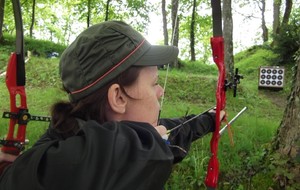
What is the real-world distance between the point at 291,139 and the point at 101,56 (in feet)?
6.30

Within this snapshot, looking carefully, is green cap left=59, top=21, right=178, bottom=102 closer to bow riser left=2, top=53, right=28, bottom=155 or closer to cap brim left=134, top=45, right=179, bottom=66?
cap brim left=134, top=45, right=179, bottom=66

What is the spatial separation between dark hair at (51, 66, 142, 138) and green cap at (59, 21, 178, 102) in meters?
0.02

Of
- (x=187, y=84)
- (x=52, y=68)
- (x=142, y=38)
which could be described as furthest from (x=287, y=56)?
(x=142, y=38)

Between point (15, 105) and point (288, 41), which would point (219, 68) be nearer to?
point (15, 105)

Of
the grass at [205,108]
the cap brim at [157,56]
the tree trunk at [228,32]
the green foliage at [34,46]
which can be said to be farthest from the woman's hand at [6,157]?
the green foliage at [34,46]

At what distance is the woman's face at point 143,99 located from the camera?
0.90m

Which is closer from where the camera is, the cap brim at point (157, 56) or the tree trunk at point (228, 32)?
the cap brim at point (157, 56)

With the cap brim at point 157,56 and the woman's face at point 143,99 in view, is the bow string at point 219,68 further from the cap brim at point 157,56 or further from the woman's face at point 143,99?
the woman's face at point 143,99

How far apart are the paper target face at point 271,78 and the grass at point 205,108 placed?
21 centimetres

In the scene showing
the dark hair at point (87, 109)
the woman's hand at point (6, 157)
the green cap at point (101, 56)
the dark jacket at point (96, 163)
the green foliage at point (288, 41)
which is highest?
the green foliage at point (288, 41)

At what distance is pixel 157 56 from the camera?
94 cm

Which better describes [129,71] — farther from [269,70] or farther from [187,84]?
[269,70]

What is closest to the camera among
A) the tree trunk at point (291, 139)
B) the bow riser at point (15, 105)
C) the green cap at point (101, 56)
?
the green cap at point (101, 56)

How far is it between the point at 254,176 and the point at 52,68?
7.63 m
